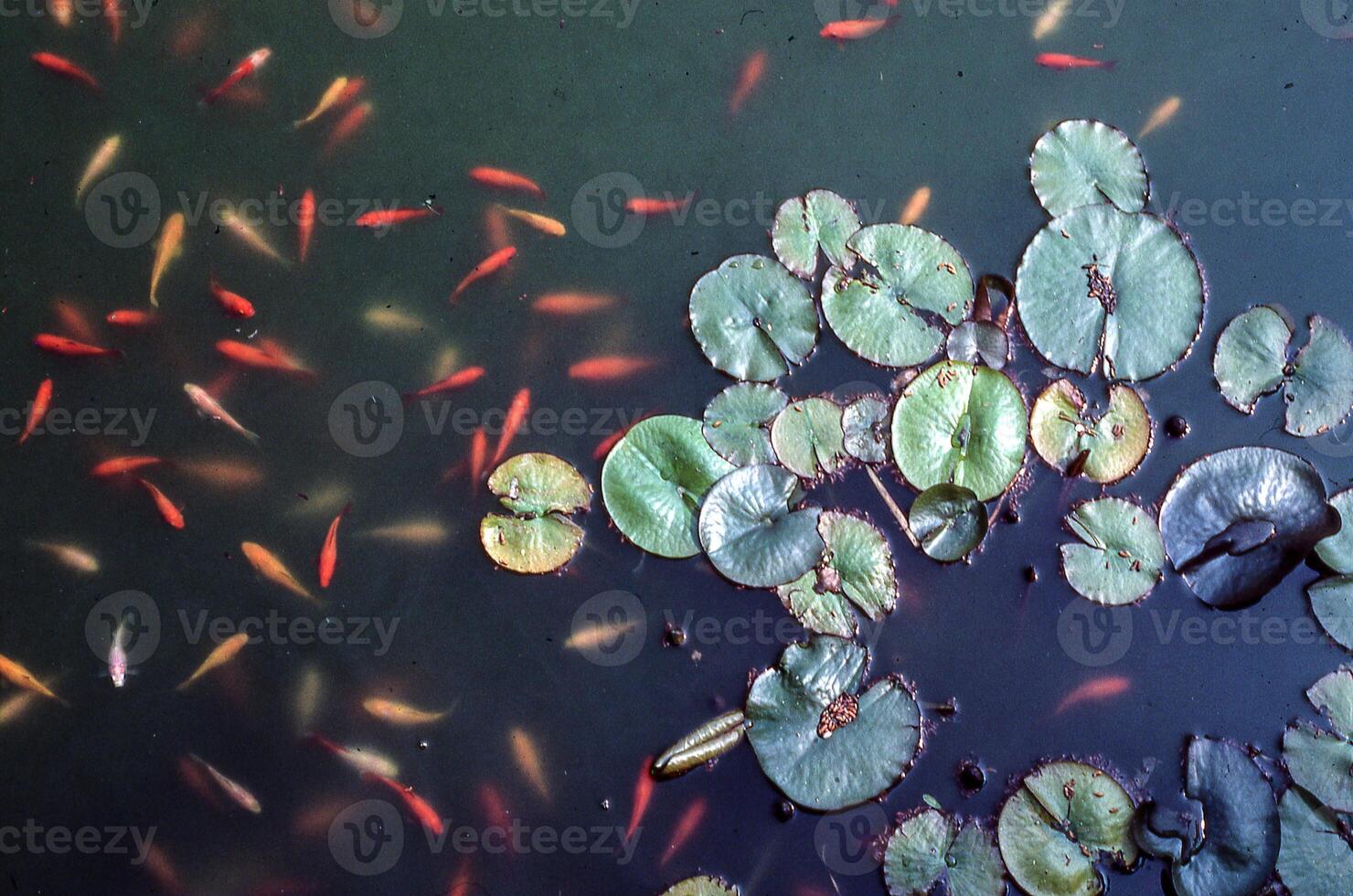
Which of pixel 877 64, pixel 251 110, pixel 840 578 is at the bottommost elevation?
pixel 840 578

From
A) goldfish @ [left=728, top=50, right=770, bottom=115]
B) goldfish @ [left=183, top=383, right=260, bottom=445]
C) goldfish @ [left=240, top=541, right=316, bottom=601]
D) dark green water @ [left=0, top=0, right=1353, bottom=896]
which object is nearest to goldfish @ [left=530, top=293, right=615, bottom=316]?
dark green water @ [left=0, top=0, right=1353, bottom=896]

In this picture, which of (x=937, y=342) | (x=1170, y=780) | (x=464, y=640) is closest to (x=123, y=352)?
(x=464, y=640)

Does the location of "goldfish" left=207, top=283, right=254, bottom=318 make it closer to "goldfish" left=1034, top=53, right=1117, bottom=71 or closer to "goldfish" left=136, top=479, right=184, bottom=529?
"goldfish" left=136, top=479, right=184, bottom=529

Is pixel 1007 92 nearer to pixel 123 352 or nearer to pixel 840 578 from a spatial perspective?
pixel 840 578

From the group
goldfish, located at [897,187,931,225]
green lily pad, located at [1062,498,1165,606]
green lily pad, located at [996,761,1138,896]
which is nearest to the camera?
green lily pad, located at [996,761,1138,896]

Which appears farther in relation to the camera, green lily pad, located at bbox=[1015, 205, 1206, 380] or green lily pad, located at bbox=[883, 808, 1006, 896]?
green lily pad, located at bbox=[1015, 205, 1206, 380]

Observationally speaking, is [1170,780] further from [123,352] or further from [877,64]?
[123,352]

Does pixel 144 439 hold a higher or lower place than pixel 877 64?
lower

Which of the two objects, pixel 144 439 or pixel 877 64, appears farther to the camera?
pixel 877 64
